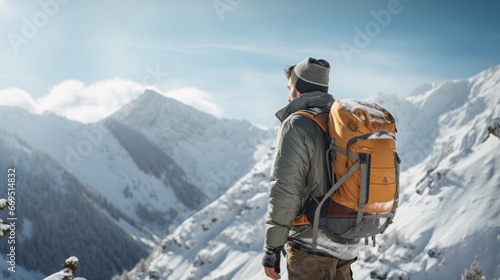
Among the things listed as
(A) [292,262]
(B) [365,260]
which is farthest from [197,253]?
(A) [292,262]

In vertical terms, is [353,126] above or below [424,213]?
above

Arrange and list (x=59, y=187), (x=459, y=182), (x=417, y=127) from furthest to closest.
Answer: (x=59, y=187) < (x=417, y=127) < (x=459, y=182)

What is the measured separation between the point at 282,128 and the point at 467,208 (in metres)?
12.5

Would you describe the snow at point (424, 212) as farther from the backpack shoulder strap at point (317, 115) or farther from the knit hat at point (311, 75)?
the knit hat at point (311, 75)

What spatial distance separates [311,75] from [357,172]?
3.92ft

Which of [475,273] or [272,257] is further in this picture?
[475,273]

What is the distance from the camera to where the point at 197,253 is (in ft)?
95.0

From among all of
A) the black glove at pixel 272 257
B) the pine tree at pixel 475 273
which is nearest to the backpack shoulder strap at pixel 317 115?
the black glove at pixel 272 257

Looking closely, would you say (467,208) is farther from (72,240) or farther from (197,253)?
(72,240)

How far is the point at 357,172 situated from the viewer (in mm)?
3377

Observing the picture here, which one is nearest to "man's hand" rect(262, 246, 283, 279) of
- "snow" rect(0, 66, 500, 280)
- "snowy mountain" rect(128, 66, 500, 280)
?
"snow" rect(0, 66, 500, 280)

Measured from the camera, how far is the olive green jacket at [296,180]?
3.47 m

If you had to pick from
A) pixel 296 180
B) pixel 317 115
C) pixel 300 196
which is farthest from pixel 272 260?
pixel 317 115

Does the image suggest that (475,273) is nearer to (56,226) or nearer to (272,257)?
(272,257)
